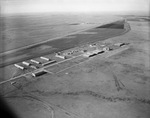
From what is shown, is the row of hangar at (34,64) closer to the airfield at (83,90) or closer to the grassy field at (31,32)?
the airfield at (83,90)

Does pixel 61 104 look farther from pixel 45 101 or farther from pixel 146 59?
pixel 146 59

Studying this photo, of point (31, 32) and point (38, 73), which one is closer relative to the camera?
point (38, 73)

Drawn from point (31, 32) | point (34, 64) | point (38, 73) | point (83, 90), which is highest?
point (31, 32)

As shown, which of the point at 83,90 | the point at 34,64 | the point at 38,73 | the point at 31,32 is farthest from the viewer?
the point at 31,32

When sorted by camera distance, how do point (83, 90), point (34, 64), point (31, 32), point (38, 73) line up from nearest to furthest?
point (83, 90) < point (38, 73) < point (34, 64) < point (31, 32)

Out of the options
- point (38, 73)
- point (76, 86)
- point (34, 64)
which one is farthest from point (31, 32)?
point (76, 86)

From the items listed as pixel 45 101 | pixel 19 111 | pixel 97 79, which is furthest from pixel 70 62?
pixel 19 111

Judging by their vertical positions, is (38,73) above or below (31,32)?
below

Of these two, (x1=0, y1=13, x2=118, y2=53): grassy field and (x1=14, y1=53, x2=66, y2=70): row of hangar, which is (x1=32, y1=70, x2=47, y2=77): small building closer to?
(x1=14, y1=53, x2=66, y2=70): row of hangar

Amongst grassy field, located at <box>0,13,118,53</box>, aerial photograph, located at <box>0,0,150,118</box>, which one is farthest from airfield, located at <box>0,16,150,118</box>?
grassy field, located at <box>0,13,118,53</box>

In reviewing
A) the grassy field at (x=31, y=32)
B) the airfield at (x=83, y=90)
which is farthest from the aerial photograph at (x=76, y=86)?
the grassy field at (x=31, y=32)

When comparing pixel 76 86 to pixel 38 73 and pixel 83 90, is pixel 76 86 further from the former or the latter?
pixel 38 73
